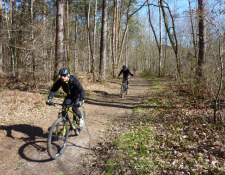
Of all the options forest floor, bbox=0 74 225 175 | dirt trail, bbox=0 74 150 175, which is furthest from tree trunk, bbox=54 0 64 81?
dirt trail, bbox=0 74 150 175

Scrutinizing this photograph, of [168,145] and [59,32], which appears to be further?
[59,32]

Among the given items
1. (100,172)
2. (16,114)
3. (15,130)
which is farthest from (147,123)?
(16,114)

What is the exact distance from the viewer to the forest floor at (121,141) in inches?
132

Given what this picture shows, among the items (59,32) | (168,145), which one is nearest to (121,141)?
(168,145)

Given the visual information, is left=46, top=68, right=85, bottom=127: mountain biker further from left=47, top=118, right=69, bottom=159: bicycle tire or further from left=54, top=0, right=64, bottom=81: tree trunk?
left=54, top=0, right=64, bottom=81: tree trunk

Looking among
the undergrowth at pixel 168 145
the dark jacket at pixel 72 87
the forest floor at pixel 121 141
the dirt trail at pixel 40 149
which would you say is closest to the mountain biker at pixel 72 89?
the dark jacket at pixel 72 87

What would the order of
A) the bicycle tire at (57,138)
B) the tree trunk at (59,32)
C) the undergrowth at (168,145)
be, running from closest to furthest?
the undergrowth at (168,145) → the bicycle tire at (57,138) → the tree trunk at (59,32)

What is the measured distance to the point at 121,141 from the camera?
4484mm

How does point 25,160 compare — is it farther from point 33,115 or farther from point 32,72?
point 32,72

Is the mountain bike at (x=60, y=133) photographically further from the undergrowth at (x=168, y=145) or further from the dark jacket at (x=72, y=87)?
the undergrowth at (x=168, y=145)

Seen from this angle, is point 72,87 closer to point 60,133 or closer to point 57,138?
point 60,133

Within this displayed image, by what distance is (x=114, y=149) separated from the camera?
160 inches

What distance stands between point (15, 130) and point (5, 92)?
4.12 meters

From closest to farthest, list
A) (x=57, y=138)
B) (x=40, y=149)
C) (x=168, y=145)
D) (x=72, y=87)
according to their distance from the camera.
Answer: (x=57, y=138) → (x=40, y=149) → (x=168, y=145) → (x=72, y=87)
